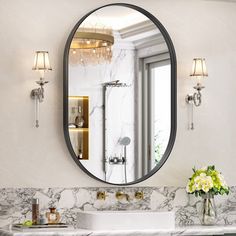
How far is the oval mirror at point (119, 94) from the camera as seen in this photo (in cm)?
487

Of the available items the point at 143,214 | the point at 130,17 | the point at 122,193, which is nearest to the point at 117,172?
the point at 122,193

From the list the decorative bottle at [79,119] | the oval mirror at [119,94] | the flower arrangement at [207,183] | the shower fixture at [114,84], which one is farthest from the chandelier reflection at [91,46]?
the flower arrangement at [207,183]

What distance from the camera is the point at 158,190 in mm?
5062

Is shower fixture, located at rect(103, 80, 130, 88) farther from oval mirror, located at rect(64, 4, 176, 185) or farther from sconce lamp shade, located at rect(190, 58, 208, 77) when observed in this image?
sconce lamp shade, located at rect(190, 58, 208, 77)

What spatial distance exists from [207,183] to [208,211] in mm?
217

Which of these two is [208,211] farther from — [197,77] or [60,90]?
[60,90]

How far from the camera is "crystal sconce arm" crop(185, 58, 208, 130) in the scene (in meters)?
5.11

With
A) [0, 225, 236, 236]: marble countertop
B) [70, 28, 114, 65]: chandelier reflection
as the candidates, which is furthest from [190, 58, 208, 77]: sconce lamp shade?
[0, 225, 236, 236]: marble countertop

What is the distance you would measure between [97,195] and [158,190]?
447 mm

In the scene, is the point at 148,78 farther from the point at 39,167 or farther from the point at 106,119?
the point at 39,167

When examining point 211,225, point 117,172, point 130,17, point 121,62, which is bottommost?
point 211,225

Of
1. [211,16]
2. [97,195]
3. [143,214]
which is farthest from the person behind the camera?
[211,16]

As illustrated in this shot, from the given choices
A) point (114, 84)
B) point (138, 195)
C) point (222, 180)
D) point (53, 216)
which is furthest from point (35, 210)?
point (222, 180)

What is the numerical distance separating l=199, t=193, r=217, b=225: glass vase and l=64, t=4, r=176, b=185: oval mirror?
40 cm
